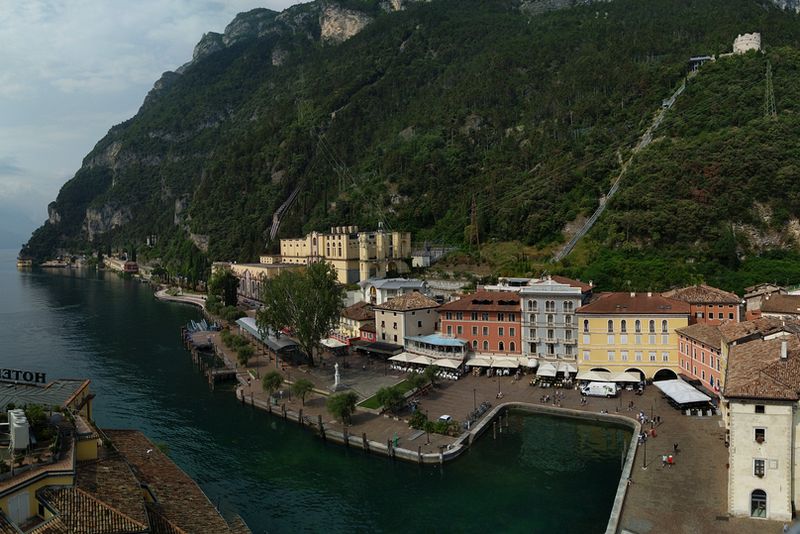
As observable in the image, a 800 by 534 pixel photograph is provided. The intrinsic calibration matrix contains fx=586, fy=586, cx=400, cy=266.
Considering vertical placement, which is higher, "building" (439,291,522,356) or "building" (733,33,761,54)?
"building" (733,33,761,54)

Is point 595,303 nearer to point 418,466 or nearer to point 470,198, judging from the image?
point 418,466

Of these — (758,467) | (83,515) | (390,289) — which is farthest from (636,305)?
(83,515)

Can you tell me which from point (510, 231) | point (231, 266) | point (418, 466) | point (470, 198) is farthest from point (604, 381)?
point (231, 266)

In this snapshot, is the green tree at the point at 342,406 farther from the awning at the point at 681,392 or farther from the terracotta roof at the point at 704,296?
the terracotta roof at the point at 704,296

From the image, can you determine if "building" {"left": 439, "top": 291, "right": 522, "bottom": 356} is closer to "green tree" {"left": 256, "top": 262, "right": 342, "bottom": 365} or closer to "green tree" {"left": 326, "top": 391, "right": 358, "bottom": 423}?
"green tree" {"left": 256, "top": 262, "right": 342, "bottom": 365}

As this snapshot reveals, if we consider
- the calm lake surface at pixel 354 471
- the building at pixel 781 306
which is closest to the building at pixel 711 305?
the building at pixel 781 306

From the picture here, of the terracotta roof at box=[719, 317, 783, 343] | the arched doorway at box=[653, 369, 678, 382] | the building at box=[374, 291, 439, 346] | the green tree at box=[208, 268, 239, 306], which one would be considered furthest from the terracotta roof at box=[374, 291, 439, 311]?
the green tree at box=[208, 268, 239, 306]
